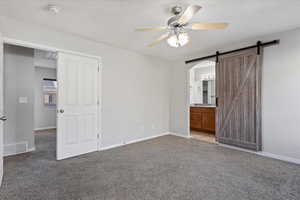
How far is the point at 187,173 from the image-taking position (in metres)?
2.40

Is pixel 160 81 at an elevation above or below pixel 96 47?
below

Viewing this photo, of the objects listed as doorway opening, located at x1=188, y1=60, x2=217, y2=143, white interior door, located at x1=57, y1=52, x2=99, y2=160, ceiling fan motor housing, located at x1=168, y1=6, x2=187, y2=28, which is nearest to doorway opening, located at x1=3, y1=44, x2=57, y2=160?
white interior door, located at x1=57, y1=52, x2=99, y2=160

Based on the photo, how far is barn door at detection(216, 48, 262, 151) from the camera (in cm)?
322

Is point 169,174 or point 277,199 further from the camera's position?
point 169,174

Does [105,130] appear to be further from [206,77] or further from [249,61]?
[206,77]

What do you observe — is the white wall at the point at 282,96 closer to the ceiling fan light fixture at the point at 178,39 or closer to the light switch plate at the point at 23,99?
the ceiling fan light fixture at the point at 178,39

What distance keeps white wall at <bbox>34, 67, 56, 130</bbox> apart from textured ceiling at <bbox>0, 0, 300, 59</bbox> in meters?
3.75

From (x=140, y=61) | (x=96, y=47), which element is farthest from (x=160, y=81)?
(x=96, y=47)

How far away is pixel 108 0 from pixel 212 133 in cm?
477

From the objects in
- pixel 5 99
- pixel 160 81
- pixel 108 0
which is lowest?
pixel 5 99

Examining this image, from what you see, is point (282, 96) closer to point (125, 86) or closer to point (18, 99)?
point (125, 86)

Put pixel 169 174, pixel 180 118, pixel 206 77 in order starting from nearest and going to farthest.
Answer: pixel 169 174 < pixel 180 118 < pixel 206 77

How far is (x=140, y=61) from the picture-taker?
14.1 feet

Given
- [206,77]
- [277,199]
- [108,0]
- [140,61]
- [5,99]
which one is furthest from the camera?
[206,77]
